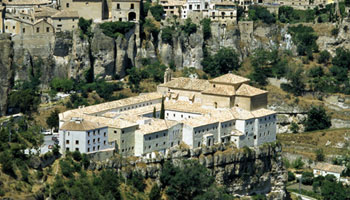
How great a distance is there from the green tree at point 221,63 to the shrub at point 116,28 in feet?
34.5

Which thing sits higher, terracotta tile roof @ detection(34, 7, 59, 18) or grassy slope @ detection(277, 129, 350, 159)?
terracotta tile roof @ detection(34, 7, 59, 18)

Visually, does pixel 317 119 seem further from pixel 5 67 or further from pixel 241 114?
pixel 5 67

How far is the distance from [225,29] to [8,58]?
3138 cm

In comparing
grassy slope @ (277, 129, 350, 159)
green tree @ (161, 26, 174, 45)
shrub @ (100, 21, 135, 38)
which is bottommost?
grassy slope @ (277, 129, 350, 159)

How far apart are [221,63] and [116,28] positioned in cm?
1376

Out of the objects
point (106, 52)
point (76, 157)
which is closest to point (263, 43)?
point (106, 52)

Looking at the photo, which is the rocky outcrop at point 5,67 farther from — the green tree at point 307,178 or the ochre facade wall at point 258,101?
the green tree at point 307,178

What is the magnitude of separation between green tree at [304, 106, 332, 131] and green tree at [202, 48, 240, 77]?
11858 millimetres

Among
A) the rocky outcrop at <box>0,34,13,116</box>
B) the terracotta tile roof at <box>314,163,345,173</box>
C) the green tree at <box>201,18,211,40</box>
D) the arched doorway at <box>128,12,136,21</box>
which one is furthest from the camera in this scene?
the green tree at <box>201,18,211,40</box>

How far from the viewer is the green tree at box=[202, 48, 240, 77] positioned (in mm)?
119713

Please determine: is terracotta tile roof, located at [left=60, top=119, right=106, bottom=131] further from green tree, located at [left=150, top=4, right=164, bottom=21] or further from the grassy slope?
green tree, located at [left=150, top=4, right=164, bottom=21]

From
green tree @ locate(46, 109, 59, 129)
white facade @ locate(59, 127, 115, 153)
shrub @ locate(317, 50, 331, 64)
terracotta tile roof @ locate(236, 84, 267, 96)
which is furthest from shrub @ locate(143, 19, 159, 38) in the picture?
white facade @ locate(59, 127, 115, 153)

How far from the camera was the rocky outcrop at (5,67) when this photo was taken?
10144 cm

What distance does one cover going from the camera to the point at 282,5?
133375 mm
